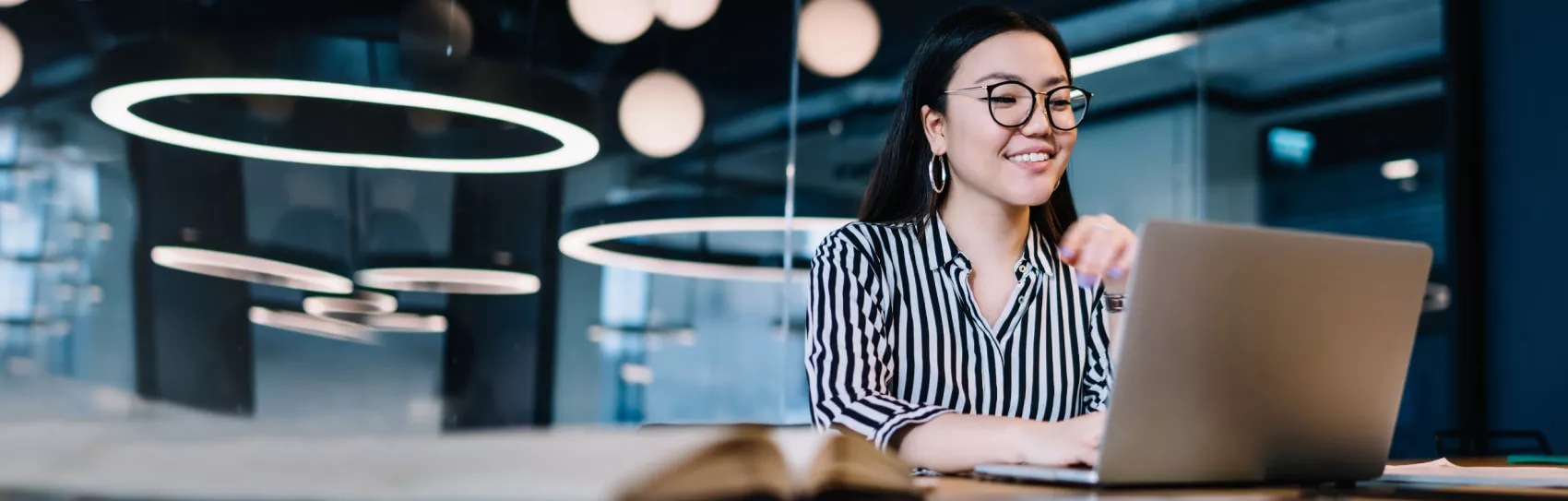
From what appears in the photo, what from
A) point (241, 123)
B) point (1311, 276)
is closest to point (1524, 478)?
point (1311, 276)

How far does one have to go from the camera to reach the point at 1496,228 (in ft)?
12.3

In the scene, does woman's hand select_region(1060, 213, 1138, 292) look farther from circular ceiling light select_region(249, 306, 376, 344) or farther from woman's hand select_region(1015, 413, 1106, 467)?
circular ceiling light select_region(249, 306, 376, 344)

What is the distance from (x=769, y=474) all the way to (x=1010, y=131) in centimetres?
102

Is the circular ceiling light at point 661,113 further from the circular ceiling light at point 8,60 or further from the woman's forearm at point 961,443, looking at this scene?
the woman's forearm at point 961,443

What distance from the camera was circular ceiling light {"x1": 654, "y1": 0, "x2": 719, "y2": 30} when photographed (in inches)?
144

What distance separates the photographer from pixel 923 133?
1.65 meters

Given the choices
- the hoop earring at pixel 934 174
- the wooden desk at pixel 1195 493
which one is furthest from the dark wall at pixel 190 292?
the wooden desk at pixel 1195 493

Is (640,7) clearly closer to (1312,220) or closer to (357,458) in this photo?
(1312,220)

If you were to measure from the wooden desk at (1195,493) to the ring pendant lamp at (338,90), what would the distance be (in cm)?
251

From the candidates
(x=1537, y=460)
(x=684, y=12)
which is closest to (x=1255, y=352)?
(x=1537, y=460)

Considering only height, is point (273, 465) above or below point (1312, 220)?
below

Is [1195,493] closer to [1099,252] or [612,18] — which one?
[1099,252]

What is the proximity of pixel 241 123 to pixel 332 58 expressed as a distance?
1.00 feet

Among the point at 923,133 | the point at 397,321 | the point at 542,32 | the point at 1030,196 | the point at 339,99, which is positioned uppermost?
the point at 542,32
